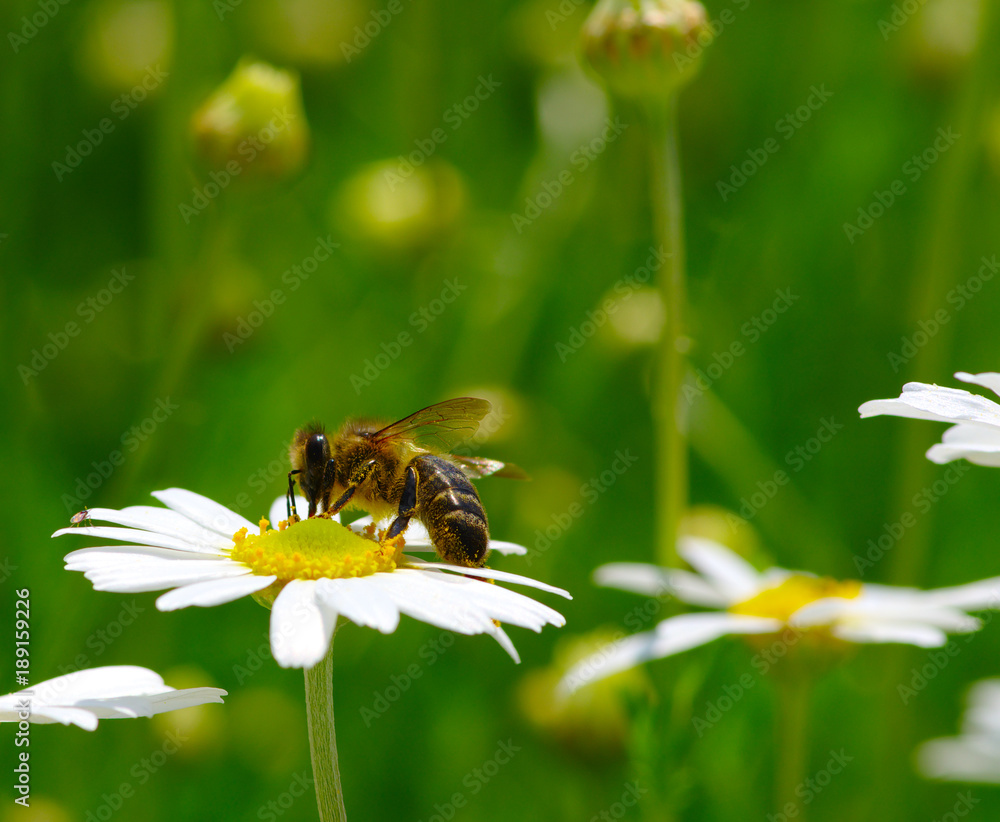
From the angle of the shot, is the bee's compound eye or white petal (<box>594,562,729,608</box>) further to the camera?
white petal (<box>594,562,729,608</box>)

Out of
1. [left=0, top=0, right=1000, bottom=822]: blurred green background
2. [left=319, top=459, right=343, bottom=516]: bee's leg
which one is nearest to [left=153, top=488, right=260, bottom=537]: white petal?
[left=319, top=459, right=343, bottom=516]: bee's leg

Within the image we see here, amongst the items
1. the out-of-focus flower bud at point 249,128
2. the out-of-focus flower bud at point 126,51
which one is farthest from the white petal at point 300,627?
the out-of-focus flower bud at point 126,51

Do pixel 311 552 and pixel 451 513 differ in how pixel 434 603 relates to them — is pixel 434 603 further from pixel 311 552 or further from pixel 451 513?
pixel 451 513

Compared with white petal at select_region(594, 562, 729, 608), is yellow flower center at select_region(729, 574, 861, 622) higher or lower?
lower

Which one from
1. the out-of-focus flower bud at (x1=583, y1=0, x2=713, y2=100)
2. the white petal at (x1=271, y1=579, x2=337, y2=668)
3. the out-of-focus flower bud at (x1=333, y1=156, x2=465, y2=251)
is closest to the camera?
the white petal at (x1=271, y1=579, x2=337, y2=668)

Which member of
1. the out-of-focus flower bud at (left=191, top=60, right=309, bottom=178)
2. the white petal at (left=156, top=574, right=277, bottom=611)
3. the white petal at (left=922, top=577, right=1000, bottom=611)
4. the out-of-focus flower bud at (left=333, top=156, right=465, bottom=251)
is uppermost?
the out-of-focus flower bud at (left=333, top=156, right=465, bottom=251)

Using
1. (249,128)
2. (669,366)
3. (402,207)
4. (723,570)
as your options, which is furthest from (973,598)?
(402,207)

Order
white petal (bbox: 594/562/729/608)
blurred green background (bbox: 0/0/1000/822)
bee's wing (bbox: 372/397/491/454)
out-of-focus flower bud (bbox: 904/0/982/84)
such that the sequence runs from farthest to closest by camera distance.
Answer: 1. out-of-focus flower bud (bbox: 904/0/982/84)
2. blurred green background (bbox: 0/0/1000/822)
3. white petal (bbox: 594/562/729/608)
4. bee's wing (bbox: 372/397/491/454)

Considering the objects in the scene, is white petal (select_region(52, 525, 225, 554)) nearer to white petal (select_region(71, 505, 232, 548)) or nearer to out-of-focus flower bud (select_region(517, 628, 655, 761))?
white petal (select_region(71, 505, 232, 548))
